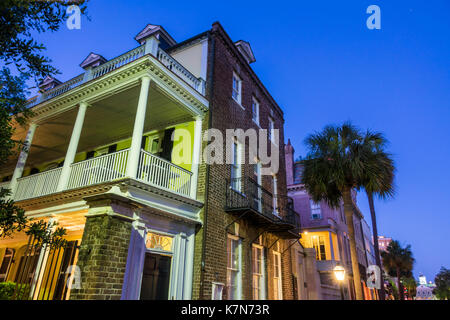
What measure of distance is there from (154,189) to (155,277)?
235 centimetres

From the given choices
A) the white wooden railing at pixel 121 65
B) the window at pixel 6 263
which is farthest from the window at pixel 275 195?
the window at pixel 6 263

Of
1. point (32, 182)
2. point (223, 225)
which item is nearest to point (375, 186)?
point (223, 225)

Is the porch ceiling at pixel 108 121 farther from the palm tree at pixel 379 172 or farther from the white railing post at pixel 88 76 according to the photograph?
the palm tree at pixel 379 172

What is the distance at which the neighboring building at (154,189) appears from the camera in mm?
6918

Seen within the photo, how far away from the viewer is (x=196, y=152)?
381 inches

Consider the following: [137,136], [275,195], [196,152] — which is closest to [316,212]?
[275,195]

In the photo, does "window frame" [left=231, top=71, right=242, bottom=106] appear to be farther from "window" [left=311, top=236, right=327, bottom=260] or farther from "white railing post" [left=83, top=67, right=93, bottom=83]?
"window" [left=311, top=236, right=327, bottom=260]

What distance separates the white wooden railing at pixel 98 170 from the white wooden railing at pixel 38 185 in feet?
3.03

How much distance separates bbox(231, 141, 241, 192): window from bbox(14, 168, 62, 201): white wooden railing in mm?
6082

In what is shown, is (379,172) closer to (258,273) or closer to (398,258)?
(258,273)

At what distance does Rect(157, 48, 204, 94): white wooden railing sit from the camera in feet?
31.7

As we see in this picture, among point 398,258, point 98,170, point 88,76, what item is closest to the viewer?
point 98,170

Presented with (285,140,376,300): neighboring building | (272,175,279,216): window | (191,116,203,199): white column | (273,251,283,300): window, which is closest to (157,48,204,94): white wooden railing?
(191,116,203,199): white column

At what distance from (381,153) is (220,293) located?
9.19 metres
